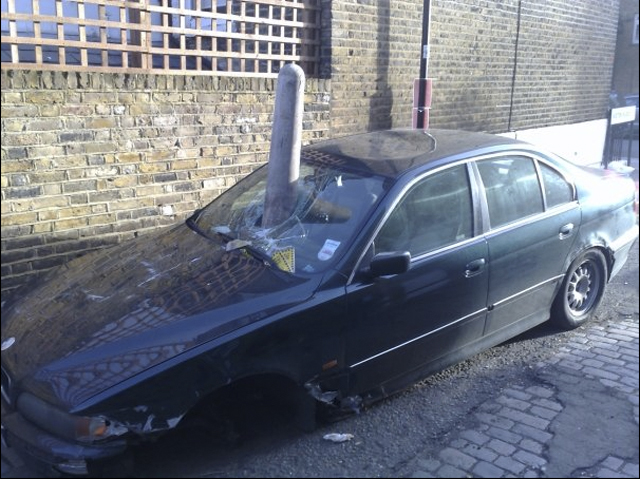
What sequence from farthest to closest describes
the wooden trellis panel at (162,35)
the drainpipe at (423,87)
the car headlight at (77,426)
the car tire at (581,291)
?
1. the drainpipe at (423,87)
2. the wooden trellis panel at (162,35)
3. the car tire at (581,291)
4. the car headlight at (77,426)

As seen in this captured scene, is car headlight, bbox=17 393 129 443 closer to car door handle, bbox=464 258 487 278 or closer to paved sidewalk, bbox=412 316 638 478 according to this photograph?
paved sidewalk, bbox=412 316 638 478

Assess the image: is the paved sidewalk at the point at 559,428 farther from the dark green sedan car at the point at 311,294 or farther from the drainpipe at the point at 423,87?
the drainpipe at the point at 423,87

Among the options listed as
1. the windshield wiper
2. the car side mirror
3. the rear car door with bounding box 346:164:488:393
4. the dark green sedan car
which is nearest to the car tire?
the dark green sedan car

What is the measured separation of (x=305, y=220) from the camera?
151 inches

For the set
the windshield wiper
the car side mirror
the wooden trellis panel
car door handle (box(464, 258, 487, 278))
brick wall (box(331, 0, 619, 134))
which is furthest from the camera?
brick wall (box(331, 0, 619, 134))

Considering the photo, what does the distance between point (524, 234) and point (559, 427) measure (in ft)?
4.19

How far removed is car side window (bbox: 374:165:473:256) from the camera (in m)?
3.70

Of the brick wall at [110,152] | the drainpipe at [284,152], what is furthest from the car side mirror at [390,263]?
the brick wall at [110,152]

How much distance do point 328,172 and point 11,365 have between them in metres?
2.10

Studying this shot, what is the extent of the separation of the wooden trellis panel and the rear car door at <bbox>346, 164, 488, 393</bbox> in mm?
3119

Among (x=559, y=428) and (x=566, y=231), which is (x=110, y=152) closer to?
(x=566, y=231)

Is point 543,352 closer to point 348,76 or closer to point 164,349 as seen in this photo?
point 164,349

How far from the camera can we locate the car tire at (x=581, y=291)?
4785mm

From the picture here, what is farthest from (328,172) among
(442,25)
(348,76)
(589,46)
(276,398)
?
(589,46)
